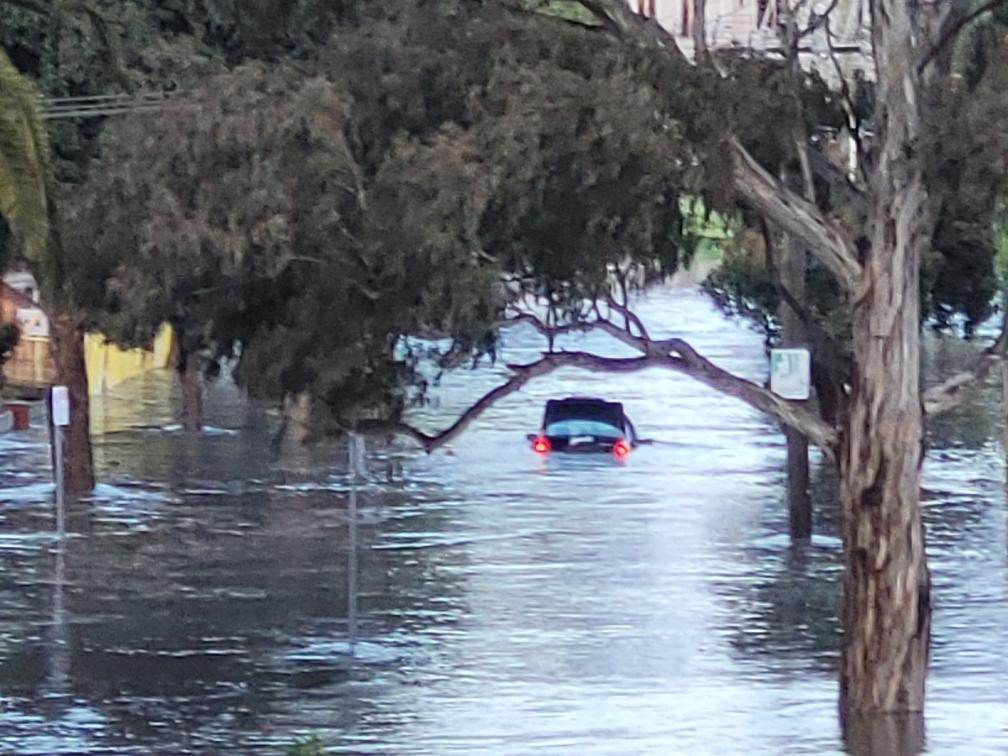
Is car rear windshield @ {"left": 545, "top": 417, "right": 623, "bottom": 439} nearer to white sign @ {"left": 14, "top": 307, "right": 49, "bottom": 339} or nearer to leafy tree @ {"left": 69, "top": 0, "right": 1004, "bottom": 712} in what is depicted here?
white sign @ {"left": 14, "top": 307, "right": 49, "bottom": 339}

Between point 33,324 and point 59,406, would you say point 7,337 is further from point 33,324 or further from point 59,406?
point 33,324

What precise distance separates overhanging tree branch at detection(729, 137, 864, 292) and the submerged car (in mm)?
24833

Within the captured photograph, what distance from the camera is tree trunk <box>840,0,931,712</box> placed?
15305 mm

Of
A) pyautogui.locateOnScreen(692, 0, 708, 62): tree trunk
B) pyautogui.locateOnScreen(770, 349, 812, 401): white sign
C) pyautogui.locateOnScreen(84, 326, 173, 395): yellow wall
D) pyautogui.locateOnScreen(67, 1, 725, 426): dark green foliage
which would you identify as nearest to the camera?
pyautogui.locateOnScreen(67, 1, 725, 426): dark green foliage

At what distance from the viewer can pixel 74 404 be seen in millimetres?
33188

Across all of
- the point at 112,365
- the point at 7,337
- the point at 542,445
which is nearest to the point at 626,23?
the point at 7,337

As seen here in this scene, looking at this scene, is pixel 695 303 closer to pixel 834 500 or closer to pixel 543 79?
pixel 834 500

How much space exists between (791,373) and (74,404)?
19114mm

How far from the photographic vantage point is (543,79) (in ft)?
45.3

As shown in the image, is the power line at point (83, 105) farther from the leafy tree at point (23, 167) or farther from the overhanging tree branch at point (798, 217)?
the leafy tree at point (23, 167)

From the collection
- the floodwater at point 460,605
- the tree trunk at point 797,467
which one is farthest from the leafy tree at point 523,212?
the tree trunk at point 797,467

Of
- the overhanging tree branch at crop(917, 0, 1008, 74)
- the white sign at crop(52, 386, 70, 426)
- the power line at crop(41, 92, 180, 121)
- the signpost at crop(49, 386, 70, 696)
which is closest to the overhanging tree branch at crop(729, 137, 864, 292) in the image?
the overhanging tree branch at crop(917, 0, 1008, 74)

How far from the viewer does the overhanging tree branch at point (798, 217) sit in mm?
14992

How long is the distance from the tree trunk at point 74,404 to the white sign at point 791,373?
17892mm
